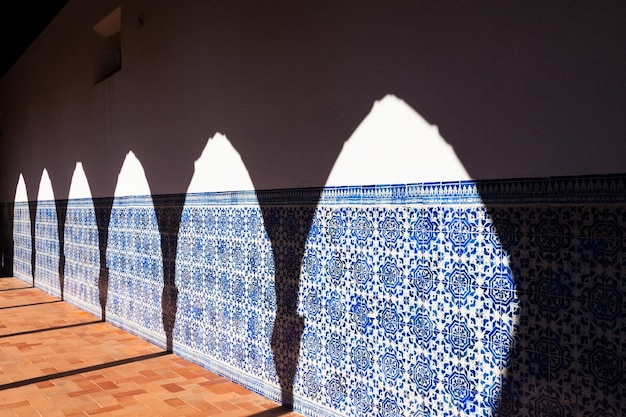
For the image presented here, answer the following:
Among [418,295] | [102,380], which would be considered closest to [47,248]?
[102,380]

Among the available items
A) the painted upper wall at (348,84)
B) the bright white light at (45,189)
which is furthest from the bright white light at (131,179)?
the bright white light at (45,189)

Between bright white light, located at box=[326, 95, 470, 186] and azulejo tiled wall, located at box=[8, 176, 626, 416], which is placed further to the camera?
bright white light, located at box=[326, 95, 470, 186]

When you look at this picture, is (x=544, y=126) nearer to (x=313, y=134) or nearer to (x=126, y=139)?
(x=313, y=134)

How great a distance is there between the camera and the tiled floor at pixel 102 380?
392cm

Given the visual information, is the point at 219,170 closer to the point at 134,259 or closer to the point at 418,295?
the point at 134,259

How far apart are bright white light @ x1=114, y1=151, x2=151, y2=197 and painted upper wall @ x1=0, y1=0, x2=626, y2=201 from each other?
0.14 meters

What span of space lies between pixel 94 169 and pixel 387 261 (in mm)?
5266

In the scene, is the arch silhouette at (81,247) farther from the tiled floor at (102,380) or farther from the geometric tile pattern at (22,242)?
the geometric tile pattern at (22,242)

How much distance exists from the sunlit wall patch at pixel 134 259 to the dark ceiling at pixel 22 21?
3684 mm

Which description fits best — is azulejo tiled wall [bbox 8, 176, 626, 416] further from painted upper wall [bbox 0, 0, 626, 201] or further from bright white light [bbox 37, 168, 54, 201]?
bright white light [bbox 37, 168, 54, 201]

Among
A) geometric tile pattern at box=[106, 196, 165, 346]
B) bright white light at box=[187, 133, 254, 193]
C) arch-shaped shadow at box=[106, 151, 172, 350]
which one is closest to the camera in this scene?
bright white light at box=[187, 133, 254, 193]

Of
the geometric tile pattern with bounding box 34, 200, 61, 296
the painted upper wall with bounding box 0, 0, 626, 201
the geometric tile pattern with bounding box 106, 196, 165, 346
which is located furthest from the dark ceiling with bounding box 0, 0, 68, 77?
the geometric tile pattern with bounding box 106, 196, 165, 346

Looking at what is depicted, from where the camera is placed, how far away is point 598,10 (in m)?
2.32

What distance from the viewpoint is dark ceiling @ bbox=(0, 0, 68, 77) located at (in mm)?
8867
